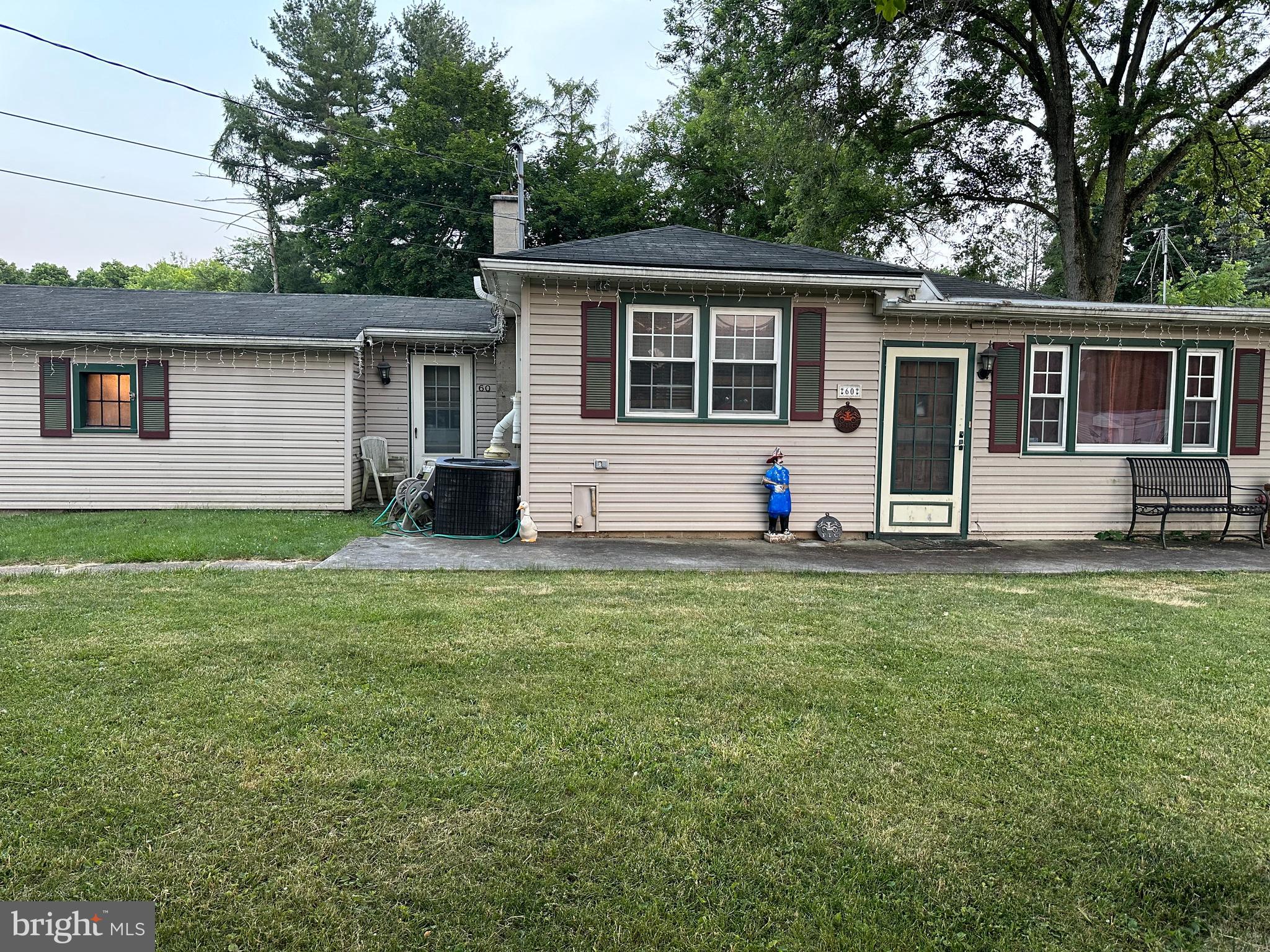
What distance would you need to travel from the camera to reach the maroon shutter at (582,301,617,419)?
7676 mm

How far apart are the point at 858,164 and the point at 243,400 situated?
13.1 metres

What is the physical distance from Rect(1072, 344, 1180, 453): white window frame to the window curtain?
0.05ft

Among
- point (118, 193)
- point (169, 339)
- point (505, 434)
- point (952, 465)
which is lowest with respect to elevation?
point (952, 465)

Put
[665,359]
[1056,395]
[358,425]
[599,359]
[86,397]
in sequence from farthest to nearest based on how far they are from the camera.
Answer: [358,425], [86,397], [1056,395], [665,359], [599,359]

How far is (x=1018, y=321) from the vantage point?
822cm

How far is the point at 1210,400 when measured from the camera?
28.0ft

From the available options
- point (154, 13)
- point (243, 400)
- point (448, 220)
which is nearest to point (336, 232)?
point (448, 220)

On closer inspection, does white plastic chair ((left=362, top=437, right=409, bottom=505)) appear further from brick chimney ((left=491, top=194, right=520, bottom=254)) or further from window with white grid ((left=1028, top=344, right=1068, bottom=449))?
window with white grid ((left=1028, top=344, right=1068, bottom=449))

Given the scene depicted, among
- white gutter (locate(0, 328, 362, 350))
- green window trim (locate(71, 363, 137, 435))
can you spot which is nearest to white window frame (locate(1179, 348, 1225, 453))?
white gutter (locate(0, 328, 362, 350))

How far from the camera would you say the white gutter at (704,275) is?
7.27 m

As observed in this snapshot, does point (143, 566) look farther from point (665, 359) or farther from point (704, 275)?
point (704, 275)

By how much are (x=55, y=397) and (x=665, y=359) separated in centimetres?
804

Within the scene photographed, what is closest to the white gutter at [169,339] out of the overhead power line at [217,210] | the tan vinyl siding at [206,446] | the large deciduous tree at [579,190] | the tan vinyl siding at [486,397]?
the tan vinyl siding at [206,446]

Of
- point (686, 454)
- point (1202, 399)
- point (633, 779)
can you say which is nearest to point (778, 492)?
point (686, 454)
